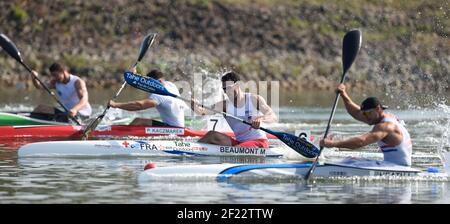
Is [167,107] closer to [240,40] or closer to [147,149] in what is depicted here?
[147,149]

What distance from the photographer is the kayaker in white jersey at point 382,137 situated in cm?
1823

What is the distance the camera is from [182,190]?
17578mm

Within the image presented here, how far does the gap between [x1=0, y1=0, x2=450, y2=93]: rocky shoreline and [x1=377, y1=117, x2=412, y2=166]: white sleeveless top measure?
35900 mm

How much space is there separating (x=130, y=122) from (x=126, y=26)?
33.8m

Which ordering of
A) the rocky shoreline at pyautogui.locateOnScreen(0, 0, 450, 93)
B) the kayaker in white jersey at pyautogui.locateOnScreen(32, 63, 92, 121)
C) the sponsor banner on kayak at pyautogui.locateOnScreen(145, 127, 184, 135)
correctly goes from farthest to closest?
the rocky shoreline at pyautogui.locateOnScreen(0, 0, 450, 93) < the kayaker in white jersey at pyautogui.locateOnScreen(32, 63, 92, 121) < the sponsor banner on kayak at pyautogui.locateOnScreen(145, 127, 184, 135)

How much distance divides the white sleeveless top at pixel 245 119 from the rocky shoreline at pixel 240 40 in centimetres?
3148

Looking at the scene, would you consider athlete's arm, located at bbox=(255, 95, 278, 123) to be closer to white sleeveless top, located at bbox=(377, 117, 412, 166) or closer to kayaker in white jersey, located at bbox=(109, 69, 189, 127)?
kayaker in white jersey, located at bbox=(109, 69, 189, 127)

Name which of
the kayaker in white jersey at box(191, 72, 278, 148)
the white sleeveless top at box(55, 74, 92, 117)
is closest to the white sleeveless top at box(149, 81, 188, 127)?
the white sleeveless top at box(55, 74, 92, 117)

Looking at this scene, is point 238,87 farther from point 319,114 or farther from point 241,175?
point 319,114

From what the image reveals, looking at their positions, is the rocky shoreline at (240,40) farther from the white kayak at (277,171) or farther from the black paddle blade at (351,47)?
the white kayak at (277,171)

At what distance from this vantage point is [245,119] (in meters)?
22.7

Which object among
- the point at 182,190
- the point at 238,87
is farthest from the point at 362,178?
the point at 238,87

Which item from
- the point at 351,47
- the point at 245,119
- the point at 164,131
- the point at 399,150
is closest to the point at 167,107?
the point at 164,131

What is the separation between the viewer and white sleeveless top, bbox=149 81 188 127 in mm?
25922
